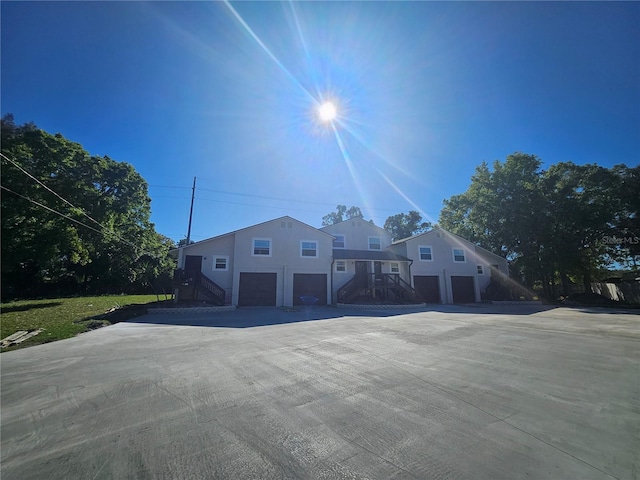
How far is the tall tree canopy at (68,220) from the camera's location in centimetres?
1482

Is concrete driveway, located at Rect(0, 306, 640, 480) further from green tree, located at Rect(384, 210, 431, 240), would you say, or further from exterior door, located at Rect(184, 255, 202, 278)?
green tree, located at Rect(384, 210, 431, 240)

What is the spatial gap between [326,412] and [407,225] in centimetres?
3896

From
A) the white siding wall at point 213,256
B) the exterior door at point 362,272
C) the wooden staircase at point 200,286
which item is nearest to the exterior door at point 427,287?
the exterior door at point 362,272

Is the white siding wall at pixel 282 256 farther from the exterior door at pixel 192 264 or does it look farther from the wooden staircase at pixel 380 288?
the exterior door at pixel 192 264

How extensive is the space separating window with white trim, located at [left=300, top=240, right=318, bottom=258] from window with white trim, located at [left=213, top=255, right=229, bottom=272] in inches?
216

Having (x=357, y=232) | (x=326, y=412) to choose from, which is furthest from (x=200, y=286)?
(x=326, y=412)

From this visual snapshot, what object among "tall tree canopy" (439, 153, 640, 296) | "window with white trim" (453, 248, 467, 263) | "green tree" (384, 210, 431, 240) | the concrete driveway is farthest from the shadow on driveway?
"green tree" (384, 210, 431, 240)

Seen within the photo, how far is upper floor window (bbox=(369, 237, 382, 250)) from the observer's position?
23227 millimetres

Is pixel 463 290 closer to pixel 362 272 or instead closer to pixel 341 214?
pixel 362 272

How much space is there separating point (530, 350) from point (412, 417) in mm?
4753

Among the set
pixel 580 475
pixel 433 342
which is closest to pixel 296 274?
pixel 433 342

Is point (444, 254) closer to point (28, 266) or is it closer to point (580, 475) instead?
point (580, 475)

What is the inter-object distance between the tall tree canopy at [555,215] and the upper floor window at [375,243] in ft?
35.1

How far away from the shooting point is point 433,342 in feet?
21.9
